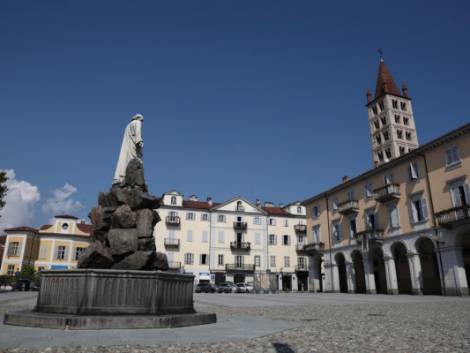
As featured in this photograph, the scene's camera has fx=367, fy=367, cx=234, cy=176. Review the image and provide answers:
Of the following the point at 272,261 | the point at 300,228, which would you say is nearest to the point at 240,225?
the point at 272,261

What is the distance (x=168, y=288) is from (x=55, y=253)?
5304 centimetres

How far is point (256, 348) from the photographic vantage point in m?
5.52

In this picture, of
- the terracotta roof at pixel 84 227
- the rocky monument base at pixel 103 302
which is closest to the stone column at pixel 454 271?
the rocky monument base at pixel 103 302

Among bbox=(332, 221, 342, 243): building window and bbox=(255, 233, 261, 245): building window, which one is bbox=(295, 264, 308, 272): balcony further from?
bbox=(332, 221, 342, 243): building window

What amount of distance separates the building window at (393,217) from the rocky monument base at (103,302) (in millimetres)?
28881

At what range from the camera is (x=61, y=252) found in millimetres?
54500

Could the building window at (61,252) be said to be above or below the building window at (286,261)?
above

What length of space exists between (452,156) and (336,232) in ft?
52.0

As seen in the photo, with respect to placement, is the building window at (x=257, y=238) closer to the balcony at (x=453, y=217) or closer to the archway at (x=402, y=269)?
the archway at (x=402, y=269)

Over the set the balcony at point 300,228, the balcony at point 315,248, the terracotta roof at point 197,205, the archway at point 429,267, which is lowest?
the archway at point 429,267

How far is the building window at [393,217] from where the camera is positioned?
32625 millimetres

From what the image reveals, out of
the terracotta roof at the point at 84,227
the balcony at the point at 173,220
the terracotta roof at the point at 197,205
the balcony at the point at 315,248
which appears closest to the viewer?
the balcony at the point at 315,248

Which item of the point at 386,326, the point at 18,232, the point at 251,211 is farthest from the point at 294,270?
the point at 386,326

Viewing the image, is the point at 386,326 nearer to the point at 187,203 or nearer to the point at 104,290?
the point at 104,290
